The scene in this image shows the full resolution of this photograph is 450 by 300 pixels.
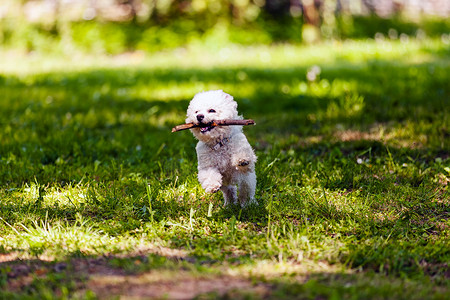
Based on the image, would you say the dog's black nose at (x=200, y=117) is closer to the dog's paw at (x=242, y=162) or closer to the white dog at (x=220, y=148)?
the white dog at (x=220, y=148)

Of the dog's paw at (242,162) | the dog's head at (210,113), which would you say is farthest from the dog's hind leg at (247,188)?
the dog's head at (210,113)

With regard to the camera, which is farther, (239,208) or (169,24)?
(169,24)

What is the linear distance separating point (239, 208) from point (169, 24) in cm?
1128

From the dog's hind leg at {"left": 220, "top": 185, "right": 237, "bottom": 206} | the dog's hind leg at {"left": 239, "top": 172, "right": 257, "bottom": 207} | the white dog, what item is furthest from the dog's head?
the dog's hind leg at {"left": 220, "top": 185, "right": 237, "bottom": 206}

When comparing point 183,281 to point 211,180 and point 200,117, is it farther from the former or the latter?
point 200,117

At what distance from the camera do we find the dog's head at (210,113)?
3.23 m

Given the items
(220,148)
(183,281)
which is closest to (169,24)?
(220,148)

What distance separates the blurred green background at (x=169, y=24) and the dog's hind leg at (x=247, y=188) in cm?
990

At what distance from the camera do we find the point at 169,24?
1405 centimetres

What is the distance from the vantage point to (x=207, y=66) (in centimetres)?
957

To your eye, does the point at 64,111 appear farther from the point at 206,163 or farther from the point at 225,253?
the point at 225,253

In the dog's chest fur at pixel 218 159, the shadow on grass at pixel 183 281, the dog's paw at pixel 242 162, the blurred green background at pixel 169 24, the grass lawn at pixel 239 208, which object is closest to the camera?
the shadow on grass at pixel 183 281

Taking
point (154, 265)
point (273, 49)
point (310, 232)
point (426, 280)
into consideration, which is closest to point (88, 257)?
point (154, 265)

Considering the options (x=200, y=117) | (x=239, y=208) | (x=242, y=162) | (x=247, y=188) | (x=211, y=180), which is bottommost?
(x=239, y=208)
